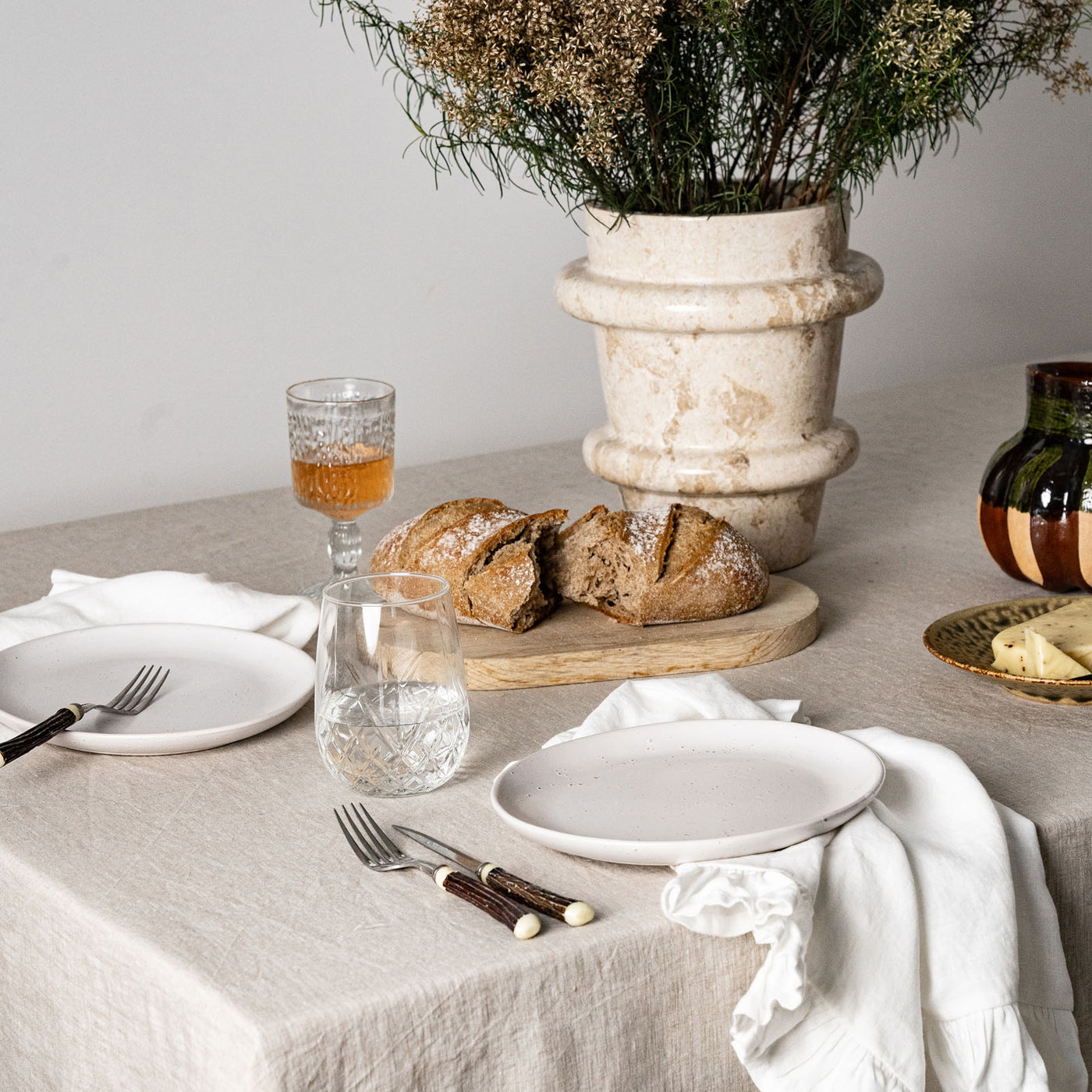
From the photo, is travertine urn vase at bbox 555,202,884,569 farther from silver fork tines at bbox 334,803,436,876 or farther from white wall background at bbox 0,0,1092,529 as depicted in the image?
white wall background at bbox 0,0,1092,529

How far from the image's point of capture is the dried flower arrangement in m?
1.01

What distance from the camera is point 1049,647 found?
0.94m

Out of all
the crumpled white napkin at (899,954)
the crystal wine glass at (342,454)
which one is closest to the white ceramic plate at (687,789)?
the crumpled white napkin at (899,954)

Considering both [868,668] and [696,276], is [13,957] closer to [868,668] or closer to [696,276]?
[868,668]

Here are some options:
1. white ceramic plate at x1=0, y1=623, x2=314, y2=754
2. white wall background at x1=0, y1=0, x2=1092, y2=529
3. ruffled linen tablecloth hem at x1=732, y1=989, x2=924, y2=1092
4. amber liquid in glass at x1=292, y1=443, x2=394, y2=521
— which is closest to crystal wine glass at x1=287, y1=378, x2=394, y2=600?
amber liquid in glass at x1=292, y1=443, x2=394, y2=521

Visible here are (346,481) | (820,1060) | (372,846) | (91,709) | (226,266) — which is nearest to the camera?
(820,1060)

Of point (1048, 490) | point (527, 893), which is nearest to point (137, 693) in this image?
point (527, 893)

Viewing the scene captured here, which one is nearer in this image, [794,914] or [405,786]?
[794,914]

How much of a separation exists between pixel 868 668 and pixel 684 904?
0.44 meters

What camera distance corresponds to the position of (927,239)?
123 inches

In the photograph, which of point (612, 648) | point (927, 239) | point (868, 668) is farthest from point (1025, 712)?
point (927, 239)

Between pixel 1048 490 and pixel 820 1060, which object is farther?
pixel 1048 490

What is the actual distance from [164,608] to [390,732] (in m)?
0.39

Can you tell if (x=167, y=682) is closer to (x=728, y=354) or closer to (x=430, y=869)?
(x=430, y=869)
